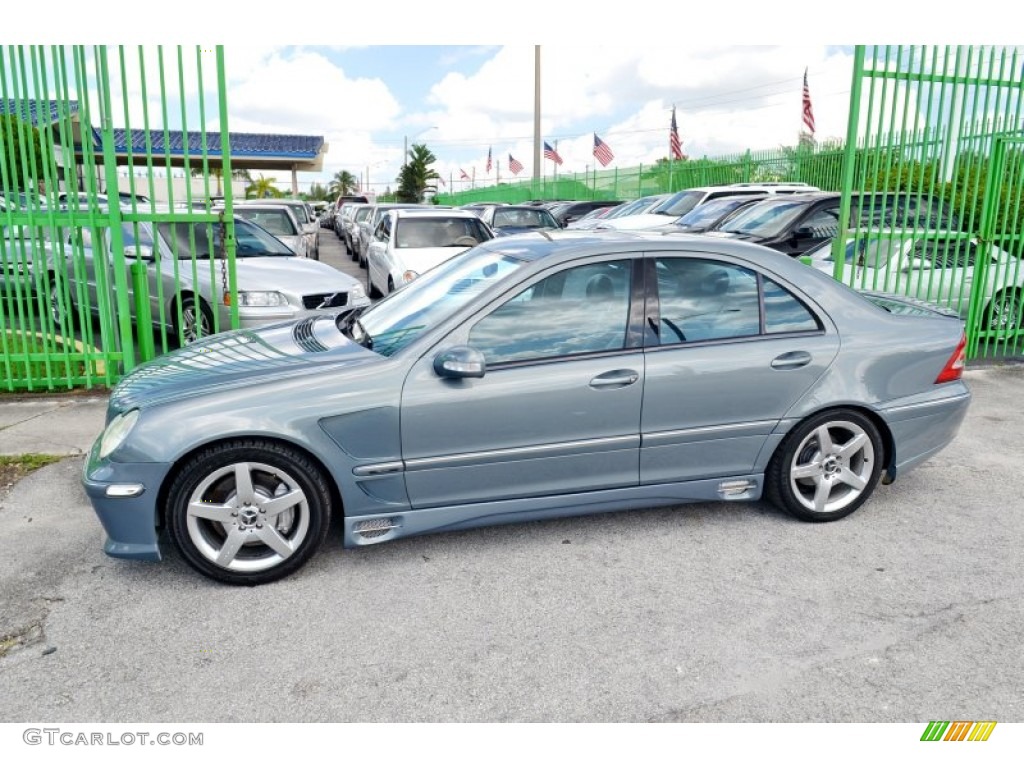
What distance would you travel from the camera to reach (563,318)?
3861 mm

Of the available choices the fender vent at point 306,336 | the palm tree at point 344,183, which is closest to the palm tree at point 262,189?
the palm tree at point 344,183

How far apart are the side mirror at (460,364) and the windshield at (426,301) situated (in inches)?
9.5

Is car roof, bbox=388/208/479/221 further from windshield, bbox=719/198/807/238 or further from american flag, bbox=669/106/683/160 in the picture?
american flag, bbox=669/106/683/160

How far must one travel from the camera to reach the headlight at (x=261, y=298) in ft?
25.1

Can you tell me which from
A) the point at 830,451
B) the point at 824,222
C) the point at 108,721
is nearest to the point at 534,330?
the point at 830,451

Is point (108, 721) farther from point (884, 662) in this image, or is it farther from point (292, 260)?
point (292, 260)

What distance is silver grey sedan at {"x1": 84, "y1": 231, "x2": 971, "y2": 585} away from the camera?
137 inches

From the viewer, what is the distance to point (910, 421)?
14.1 ft

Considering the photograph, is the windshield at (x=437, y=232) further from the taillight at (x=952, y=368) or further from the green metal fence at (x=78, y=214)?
the taillight at (x=952, y=368)

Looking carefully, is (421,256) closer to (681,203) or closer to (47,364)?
(47,364)

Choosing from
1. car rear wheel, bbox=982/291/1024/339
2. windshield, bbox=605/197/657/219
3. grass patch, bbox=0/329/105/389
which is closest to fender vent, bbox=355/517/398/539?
grass patch, bbox=0/329/105/389

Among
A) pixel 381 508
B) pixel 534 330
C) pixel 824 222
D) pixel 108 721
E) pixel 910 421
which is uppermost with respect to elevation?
pixel 824 222

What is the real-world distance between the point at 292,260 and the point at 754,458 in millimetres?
6368

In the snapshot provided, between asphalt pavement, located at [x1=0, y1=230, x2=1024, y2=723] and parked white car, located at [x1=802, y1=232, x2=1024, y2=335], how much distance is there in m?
3.76
